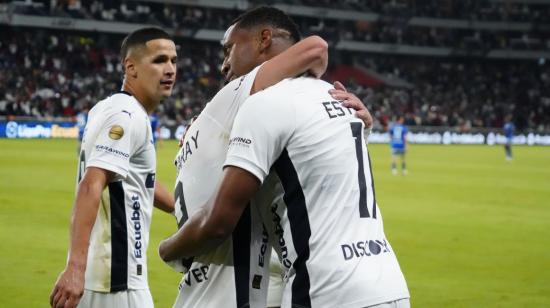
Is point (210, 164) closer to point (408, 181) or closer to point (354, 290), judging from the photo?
point (354, 290)

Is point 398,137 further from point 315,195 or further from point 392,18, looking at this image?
point 392,18

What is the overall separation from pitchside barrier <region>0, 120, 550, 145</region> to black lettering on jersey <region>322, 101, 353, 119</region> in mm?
38036

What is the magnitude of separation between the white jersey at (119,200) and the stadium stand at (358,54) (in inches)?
1506

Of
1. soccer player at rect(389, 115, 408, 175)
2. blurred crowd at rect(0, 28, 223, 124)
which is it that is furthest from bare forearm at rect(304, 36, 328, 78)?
blurred crowd at rect(0, 28, 223, 124)

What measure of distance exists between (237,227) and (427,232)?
12.0m

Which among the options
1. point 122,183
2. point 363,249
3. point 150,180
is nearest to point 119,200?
point 122,183

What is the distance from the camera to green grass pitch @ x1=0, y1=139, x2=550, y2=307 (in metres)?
9.91

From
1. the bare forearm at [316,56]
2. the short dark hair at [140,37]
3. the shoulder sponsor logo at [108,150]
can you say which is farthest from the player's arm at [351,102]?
the short dark hair at [140,37]

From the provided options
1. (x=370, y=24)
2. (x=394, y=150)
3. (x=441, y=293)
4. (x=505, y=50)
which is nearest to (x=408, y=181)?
(x=394, y=150)

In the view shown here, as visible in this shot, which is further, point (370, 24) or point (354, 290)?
point (370, 24)

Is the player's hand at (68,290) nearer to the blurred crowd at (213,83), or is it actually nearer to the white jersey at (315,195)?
the white jersey at (315,195)

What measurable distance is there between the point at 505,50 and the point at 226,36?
236 ft

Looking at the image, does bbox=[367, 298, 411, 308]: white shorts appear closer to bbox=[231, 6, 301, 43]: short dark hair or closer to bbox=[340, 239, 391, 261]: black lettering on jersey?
bbox=[340, 239, 391, 261]: black lettering on jersey

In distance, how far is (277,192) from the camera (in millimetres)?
3242
